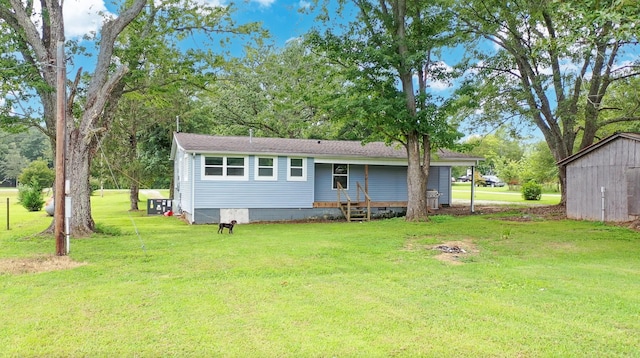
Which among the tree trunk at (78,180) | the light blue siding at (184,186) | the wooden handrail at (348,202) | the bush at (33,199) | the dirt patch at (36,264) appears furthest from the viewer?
the bush at (33,199)

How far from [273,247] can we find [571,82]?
15963 millimetres

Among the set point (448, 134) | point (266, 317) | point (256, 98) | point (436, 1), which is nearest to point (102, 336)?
point (266, 317)

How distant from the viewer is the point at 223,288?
5910 mm

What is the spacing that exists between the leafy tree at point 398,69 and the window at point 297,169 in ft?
10.8

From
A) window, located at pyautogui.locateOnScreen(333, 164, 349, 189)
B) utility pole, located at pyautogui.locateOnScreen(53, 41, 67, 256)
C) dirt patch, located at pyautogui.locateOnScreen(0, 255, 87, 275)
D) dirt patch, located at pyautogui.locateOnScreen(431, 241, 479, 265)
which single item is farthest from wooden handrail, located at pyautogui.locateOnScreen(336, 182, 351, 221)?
dirt patch, located at pyautogui.locateOnScreen(0, 255, 87, 275)

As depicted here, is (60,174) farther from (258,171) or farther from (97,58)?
(258,171)

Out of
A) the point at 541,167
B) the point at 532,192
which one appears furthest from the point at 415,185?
the point at 541,167

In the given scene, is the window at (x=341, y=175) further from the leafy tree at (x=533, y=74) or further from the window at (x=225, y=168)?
the leafy tree at (x=533, y=74)

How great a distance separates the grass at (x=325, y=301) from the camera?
386cm

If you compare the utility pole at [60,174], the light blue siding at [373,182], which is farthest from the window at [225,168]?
the utility pole at [60,174]

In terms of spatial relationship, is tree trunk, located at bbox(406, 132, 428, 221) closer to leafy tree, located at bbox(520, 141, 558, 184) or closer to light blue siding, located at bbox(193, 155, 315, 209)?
light blue siding, located at bbox(193, 155, 315, 209)

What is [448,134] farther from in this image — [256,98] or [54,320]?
[256,98]

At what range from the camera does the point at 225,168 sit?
15898 mm

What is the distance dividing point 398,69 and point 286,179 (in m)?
5.97
